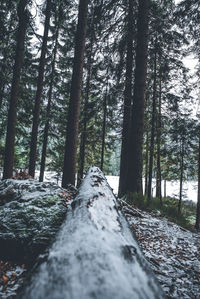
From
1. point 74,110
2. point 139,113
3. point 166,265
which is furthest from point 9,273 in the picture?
point 139,113

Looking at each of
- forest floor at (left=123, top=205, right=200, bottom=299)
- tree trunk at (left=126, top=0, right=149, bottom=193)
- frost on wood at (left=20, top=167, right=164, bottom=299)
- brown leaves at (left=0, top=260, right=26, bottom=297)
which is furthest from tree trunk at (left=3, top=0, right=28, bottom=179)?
frost on wood at (left=20, top=167, right=164, bottom=299)

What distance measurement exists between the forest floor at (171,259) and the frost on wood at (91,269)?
91 cm

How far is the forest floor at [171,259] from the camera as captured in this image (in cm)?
178

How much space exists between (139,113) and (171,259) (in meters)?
5.32

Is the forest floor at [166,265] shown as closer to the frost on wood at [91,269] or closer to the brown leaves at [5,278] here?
the brown leaves at [5,278]

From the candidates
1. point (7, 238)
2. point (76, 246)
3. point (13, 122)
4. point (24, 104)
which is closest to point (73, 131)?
point (13, 122)

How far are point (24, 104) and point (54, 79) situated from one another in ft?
12.8

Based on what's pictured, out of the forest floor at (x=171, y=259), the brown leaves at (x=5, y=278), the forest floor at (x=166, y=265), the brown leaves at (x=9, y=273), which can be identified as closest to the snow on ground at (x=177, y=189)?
the forest floor at (x=171, y=259)

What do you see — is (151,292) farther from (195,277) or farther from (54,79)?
(54,79)

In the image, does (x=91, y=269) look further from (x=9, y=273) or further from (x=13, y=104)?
(x=13, y=104)

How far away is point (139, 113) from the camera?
22.0 feet

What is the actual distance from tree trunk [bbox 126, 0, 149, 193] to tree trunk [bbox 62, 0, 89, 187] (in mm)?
2320

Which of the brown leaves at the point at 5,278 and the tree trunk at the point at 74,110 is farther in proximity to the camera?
the tree trunk at the point at 74,110

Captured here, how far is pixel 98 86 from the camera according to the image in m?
12.9
